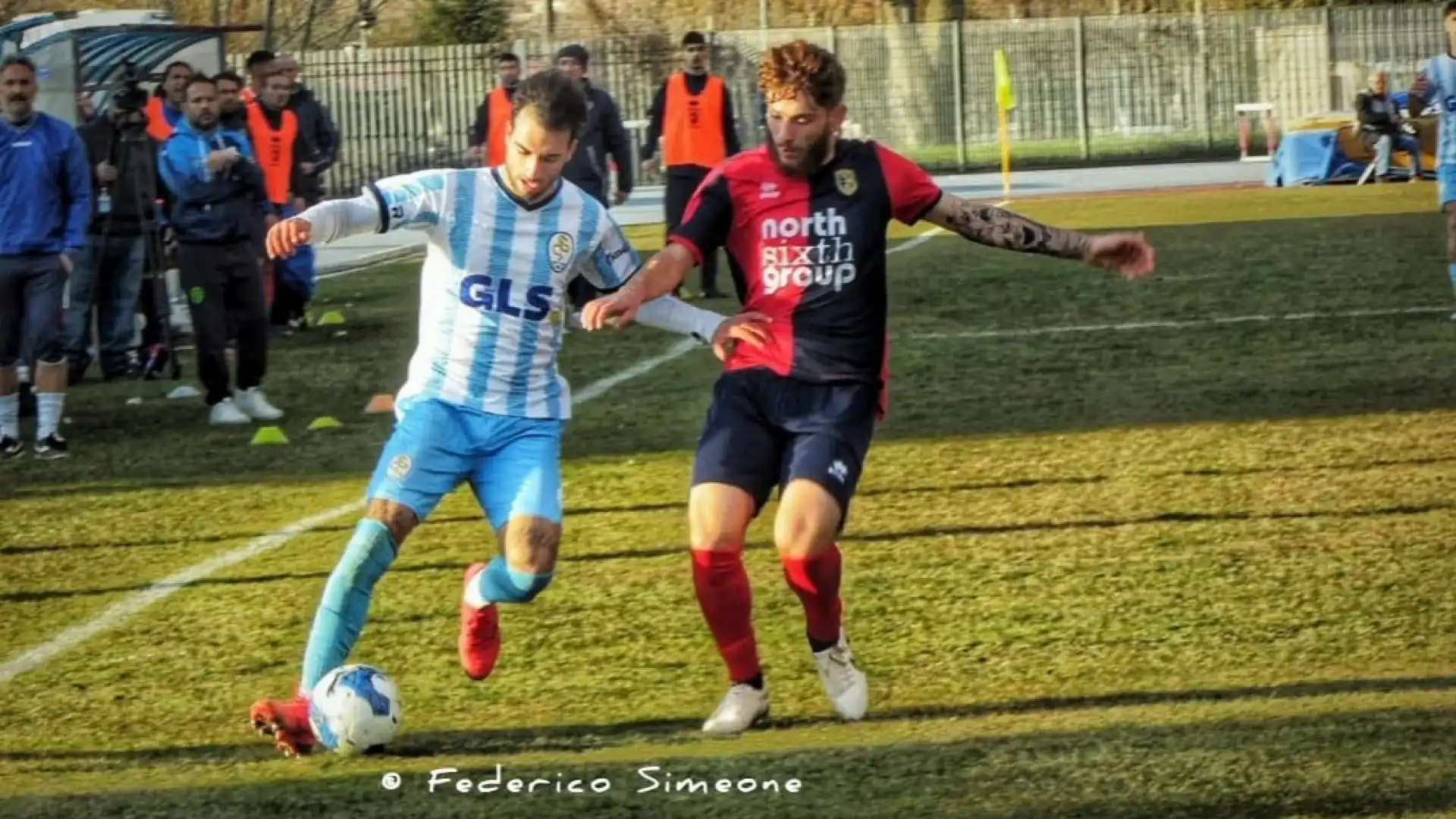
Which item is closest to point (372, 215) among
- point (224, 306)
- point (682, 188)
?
point (224, 306)

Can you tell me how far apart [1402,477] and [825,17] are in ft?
177

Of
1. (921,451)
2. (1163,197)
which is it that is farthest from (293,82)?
(1163,197)

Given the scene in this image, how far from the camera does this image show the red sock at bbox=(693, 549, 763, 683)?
683cm

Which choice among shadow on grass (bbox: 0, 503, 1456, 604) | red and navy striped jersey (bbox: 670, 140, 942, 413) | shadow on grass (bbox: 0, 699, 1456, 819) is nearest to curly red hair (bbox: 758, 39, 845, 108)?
red and navy striped jersey (bbox: 670, 140, 942, 413)

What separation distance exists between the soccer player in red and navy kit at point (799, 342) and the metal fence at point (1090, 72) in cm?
4007

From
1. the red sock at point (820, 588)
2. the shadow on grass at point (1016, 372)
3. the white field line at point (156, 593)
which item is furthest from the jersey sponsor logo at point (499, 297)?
the shadow on grass at point (1016, 372)

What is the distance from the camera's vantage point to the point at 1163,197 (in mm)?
32875

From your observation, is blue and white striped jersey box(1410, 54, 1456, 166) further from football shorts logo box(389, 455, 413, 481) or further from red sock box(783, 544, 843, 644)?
football shorts logo box(389, 455, 413, 481)

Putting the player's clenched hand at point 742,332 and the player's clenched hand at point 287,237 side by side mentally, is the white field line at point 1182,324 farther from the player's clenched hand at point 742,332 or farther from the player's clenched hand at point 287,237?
the player's clenched hand at point 287,237

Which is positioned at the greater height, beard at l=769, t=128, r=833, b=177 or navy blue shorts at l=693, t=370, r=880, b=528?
beard at l=769, t=128, r=833, b=177

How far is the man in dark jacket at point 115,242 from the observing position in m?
16.1

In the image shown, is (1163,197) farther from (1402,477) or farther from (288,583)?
(288,583)

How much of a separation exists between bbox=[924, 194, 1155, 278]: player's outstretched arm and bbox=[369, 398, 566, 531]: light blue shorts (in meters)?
1.38

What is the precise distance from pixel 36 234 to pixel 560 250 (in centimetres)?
680
